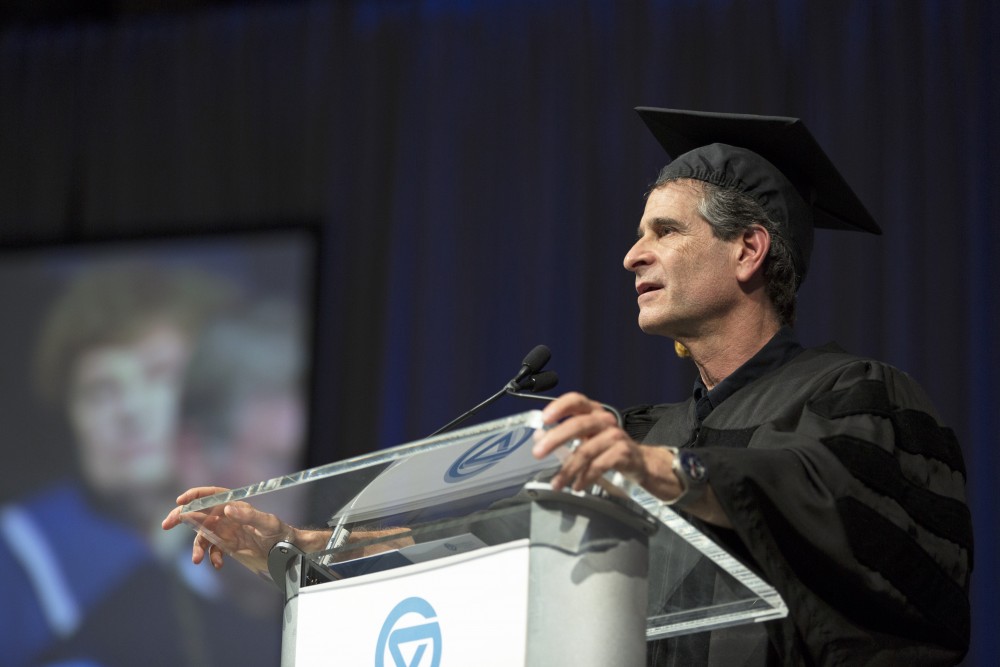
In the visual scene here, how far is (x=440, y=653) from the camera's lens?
4.80 ft

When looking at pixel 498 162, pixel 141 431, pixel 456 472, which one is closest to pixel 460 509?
pixel 456 472

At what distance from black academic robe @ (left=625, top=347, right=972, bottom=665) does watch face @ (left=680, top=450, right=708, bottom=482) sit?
0.02 m

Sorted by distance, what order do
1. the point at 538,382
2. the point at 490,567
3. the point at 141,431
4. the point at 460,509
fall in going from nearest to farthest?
the point at 490,567 → the point at 460,509 → the point at 538,382 → the point at 141,431

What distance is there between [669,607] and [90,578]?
3588mm

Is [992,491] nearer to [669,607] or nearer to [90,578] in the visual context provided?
[669,607]

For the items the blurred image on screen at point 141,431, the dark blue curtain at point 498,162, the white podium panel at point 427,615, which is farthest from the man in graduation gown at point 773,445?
the blurred image on screen at point 141,431

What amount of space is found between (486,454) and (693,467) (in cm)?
29

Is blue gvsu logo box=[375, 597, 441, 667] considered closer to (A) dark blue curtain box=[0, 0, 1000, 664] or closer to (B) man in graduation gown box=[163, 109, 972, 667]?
(B) man in graduation gown box=[163, 109, 972, 667]

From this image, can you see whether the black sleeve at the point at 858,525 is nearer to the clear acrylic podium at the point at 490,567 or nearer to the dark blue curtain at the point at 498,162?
the clear acrylic podium at the point at 490,567

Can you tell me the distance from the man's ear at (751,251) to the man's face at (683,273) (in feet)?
0.05

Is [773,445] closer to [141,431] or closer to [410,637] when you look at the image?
[410,637]

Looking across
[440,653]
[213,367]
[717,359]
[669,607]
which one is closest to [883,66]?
[717,359]

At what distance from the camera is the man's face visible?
2506 mm

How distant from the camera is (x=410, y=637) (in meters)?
1.49
